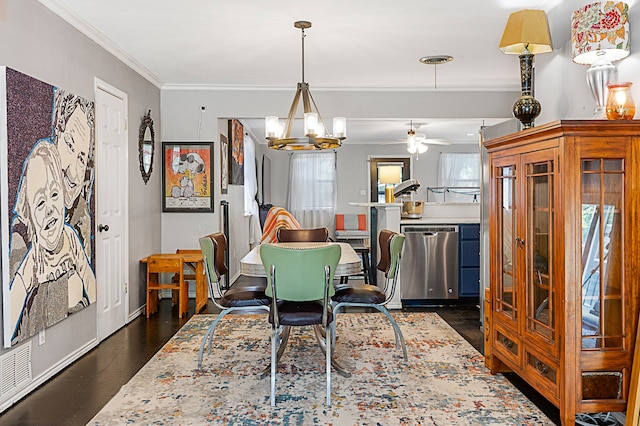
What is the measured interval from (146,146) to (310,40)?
2186mm

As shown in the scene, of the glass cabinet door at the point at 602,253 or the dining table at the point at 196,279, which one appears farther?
the dining table at the point at 196,279

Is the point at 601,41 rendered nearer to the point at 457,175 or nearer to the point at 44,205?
the point at 44,205

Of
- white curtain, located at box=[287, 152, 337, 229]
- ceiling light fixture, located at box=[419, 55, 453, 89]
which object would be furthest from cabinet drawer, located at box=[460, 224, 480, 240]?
white curtain, located at box=[287, 152, 337, 229]

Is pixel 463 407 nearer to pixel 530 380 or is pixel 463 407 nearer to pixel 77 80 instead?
pixel 530 380

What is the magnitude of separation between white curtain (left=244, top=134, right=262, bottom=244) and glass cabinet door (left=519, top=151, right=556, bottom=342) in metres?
6.04

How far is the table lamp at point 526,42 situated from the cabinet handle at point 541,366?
4.25 ft

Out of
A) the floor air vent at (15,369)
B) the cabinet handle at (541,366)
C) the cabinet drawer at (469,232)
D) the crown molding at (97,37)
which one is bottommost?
the floor air vent at (15,369)

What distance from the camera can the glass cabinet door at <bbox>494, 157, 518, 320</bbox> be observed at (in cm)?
306

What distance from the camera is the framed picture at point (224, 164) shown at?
6.48m

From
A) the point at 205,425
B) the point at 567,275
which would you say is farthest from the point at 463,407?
the point at 205,425

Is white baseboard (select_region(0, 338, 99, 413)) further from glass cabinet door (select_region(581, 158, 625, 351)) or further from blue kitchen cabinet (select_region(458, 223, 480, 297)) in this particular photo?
blue kitchen cabinet (select_region(458, 223, 480, 297))

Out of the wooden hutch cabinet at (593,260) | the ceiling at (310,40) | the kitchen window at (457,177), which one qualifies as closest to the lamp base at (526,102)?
the wooden hutch cabinet at (593,260)

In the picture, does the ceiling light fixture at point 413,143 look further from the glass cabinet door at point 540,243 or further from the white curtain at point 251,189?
the glass cabinet door at point 540,243

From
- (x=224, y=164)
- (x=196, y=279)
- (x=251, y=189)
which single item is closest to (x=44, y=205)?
(x=196, y=279)
